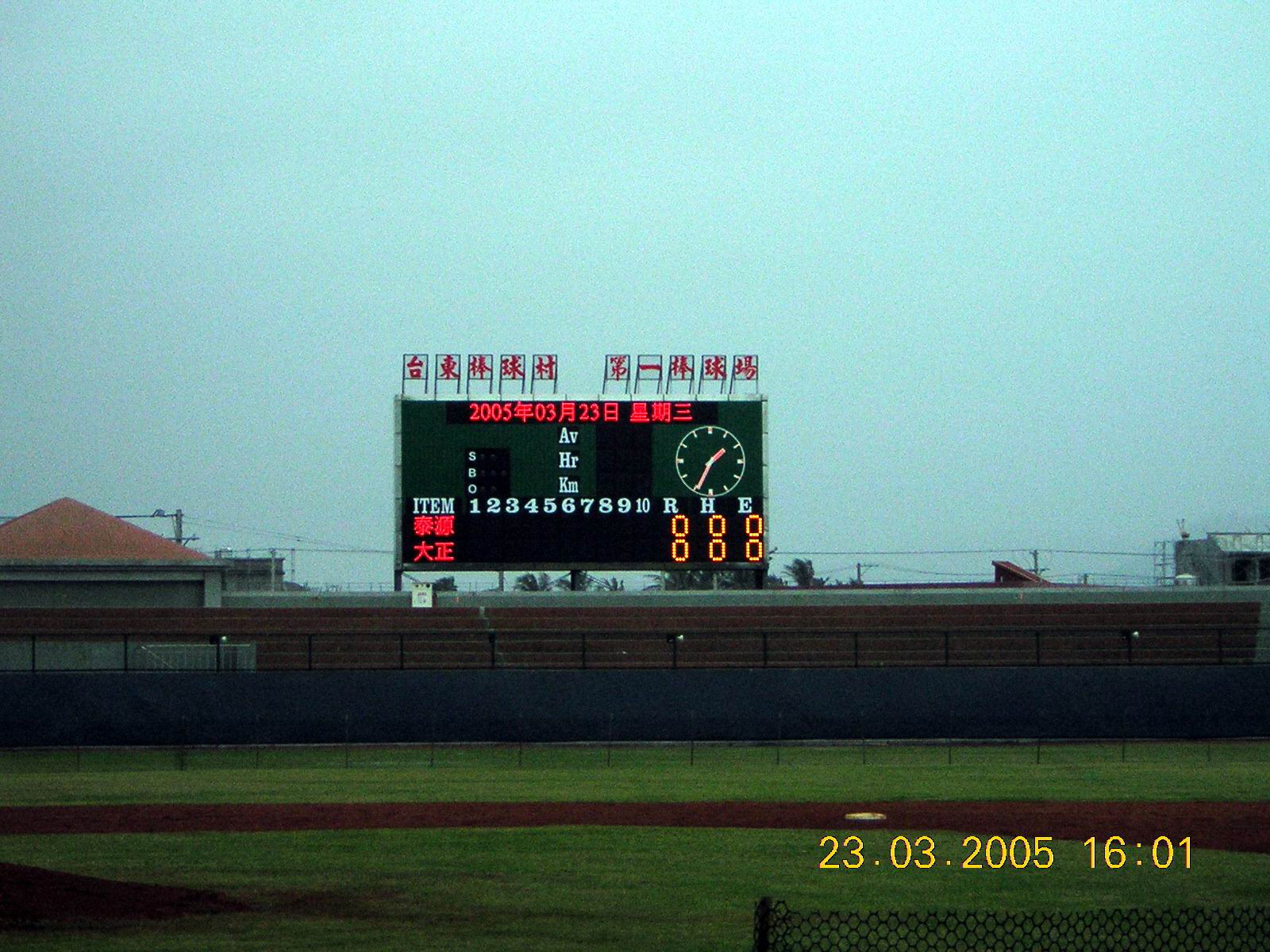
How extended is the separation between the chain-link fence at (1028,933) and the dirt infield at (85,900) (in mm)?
5244

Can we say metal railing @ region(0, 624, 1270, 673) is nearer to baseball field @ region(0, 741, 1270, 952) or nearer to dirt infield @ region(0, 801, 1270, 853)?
baseball field @ region(0, 741, 1270, 952)

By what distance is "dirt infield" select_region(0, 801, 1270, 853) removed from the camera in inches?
776

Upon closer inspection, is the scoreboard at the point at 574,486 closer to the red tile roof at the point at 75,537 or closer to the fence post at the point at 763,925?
the red tile roof at the point at 75,537

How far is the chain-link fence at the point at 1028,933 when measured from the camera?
1039cm

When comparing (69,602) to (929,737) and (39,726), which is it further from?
(929,737)

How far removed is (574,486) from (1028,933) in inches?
1080

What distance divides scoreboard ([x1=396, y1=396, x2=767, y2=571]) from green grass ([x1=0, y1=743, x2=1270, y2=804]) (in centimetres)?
488

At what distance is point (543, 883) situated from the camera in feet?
50.2

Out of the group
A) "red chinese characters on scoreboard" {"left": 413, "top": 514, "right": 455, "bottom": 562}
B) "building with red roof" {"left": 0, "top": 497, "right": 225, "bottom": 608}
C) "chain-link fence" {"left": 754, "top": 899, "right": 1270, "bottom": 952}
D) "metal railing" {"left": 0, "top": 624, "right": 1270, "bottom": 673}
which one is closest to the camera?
"chain-link fence" {"left": 754, "top": 899, "right": 1270, "bottom": 952}

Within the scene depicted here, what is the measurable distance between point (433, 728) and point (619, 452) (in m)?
8.46

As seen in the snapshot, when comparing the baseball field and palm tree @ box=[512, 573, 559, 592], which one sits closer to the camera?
the baseball field
